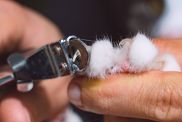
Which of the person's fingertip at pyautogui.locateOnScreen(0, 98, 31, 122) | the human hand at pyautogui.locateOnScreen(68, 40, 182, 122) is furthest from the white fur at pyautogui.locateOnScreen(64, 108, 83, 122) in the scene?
the human hand at pyautogui.locateOnScreen(68, 40, 182, 122)

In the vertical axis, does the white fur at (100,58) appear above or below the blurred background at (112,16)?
below

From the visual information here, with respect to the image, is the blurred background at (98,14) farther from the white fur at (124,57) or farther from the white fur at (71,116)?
the white fur at (124,57)

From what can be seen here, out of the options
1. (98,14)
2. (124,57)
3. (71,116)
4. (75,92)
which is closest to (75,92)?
(75,92)

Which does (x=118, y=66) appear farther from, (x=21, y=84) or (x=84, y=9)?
(x=84, y=9)

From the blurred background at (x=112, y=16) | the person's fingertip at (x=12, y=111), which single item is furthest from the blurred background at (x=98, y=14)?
the person's fingertip at (x=12, y=111)

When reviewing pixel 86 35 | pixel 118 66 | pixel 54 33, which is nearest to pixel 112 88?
pixel 118 66

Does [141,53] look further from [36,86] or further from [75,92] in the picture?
[36,86]

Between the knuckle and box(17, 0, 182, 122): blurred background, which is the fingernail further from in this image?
box(17, 0, 182, 122): blurred background
